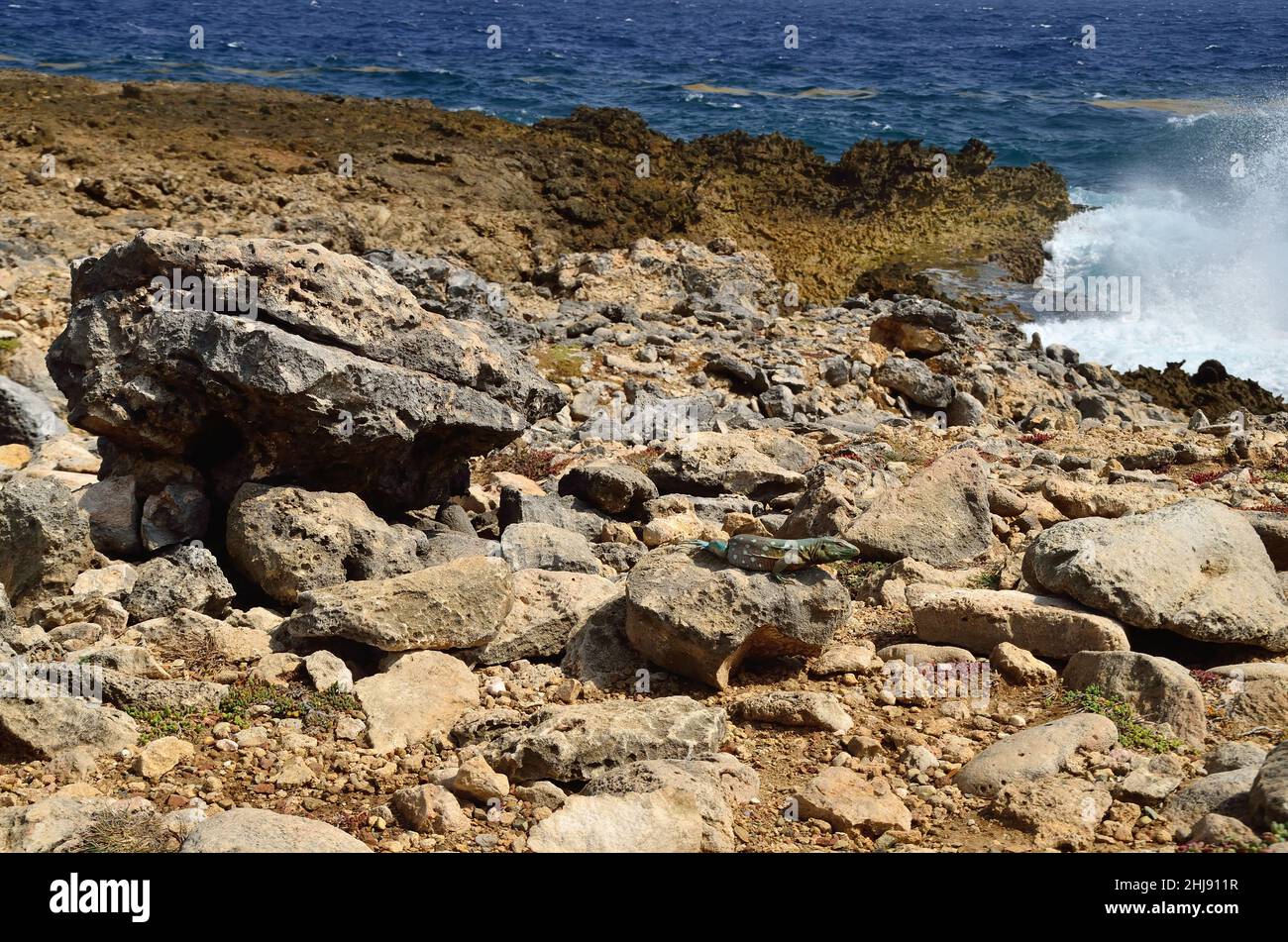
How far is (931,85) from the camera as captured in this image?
4731 cm

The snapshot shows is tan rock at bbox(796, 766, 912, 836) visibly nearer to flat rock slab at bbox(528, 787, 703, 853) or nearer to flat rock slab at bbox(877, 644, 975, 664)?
flat rock slab at bbox(528, 787, 703, 853)

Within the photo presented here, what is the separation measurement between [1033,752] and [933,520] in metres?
3.26

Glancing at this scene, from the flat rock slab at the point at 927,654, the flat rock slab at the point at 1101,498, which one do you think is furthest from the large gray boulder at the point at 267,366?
the flat rock slab at the point at 1101,498

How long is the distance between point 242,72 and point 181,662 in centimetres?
3538

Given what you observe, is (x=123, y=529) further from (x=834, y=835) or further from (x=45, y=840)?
(x=834, y=835)

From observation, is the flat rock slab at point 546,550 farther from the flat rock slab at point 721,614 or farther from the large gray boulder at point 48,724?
the large gray boulder at point 48,724

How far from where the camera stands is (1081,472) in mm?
12070

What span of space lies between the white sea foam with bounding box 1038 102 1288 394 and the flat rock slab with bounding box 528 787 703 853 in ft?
64.2

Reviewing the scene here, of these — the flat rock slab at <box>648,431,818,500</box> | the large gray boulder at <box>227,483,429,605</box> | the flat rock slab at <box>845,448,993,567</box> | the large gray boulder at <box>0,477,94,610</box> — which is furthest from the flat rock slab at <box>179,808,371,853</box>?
the flat rock slab at <box>648,431,818,500</box>

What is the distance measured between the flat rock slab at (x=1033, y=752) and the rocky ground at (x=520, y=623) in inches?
0.7

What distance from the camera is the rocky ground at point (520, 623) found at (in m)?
5.25

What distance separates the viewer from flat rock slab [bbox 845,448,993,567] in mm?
8594

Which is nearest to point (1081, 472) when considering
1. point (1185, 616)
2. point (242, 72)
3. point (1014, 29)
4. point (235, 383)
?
point (1185, 616)
